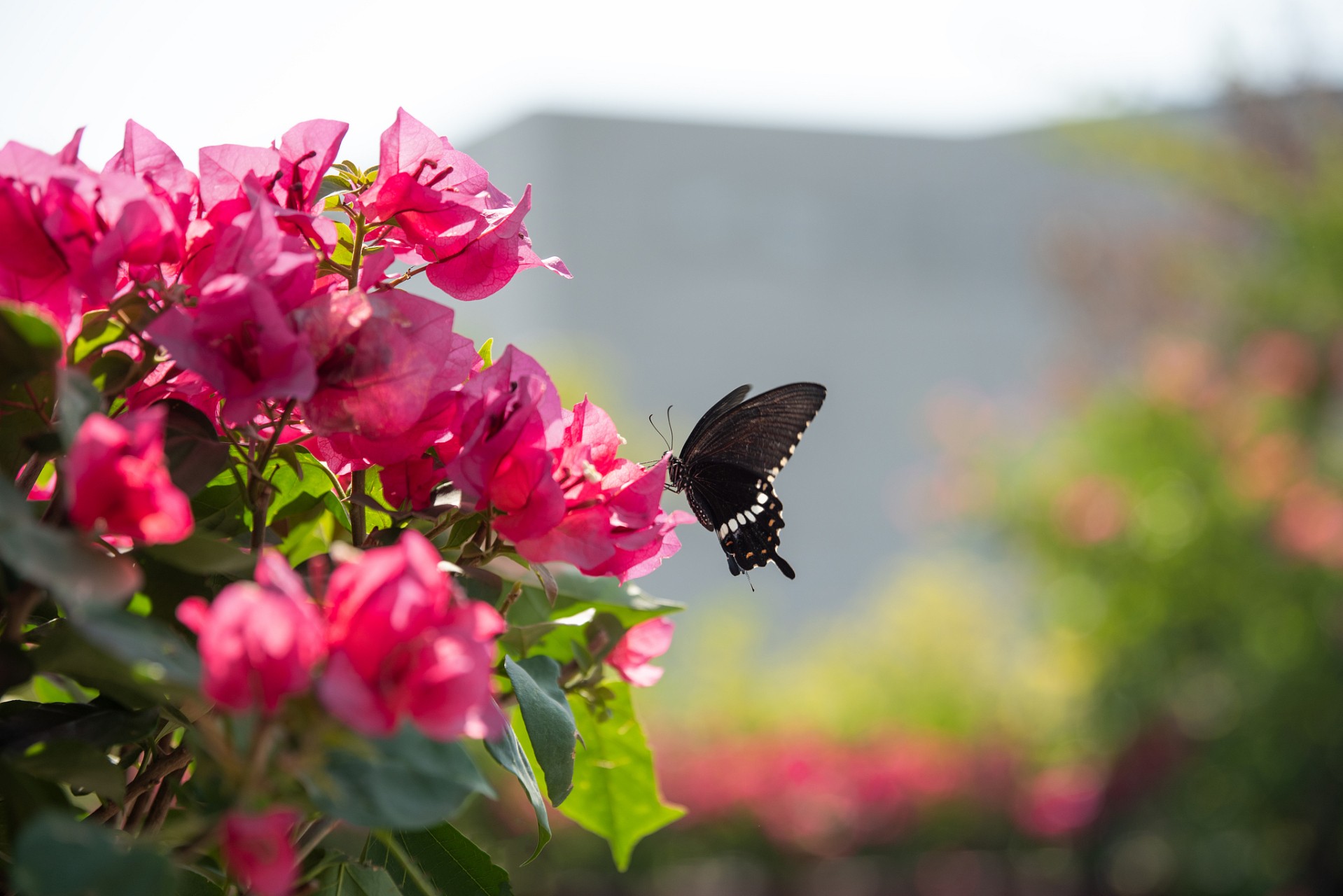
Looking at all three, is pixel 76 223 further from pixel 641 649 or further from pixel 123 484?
pixel 641 649

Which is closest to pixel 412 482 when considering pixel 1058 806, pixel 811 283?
pixel 1058 806

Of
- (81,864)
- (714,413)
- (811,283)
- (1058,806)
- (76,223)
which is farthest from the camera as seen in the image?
(811,283)

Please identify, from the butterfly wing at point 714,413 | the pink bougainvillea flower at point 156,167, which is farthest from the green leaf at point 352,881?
the butterfly wing at point 714,413

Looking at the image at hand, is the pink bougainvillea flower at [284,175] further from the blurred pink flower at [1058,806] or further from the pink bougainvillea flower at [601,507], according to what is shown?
the blurred pink flower at [1058,806]

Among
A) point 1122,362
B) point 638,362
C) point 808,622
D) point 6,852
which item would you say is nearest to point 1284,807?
point 1122,362

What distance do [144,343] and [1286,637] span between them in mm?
3843

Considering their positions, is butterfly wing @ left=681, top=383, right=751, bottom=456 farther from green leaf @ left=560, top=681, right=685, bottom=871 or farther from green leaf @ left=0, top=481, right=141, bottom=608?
green leaf @ left=0, top=481, right=141, bottom=608

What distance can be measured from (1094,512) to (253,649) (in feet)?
12.4

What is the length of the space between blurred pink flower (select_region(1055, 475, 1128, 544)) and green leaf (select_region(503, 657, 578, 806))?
3.64 m

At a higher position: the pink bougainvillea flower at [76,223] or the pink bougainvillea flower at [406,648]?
the pink bougainvillea flower at [76,223]

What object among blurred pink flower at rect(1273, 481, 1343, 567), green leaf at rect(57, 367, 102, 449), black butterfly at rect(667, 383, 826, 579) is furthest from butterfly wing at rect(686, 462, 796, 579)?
blurred pink flower at rect(1273, 481, 1343, 567)

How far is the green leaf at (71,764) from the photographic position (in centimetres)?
28

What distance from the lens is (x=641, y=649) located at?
446 mm

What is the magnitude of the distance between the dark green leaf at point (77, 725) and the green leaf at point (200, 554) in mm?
50
